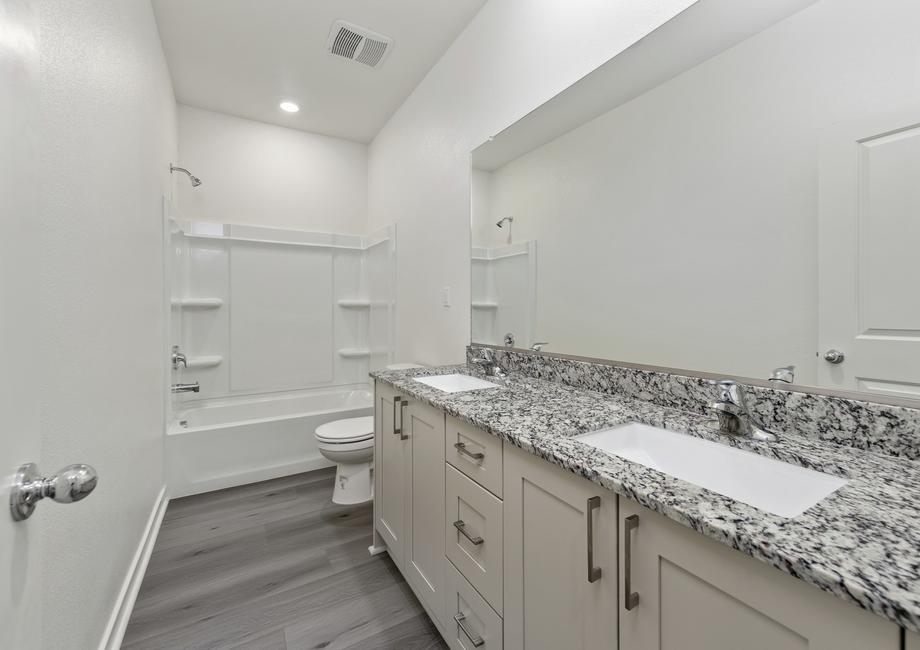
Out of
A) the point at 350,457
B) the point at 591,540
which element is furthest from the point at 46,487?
the point at 350,457

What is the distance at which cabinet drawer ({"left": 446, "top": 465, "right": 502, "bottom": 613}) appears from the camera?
1.06 meters

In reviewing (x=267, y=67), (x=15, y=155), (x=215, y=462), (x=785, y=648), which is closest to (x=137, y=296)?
(x=215, y=462)

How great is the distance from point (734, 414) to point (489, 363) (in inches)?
43.1

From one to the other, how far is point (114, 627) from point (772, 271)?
2355 mm

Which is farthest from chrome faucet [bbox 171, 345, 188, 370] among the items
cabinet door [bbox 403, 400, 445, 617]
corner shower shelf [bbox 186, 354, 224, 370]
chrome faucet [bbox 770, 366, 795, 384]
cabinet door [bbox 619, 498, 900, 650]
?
chrome faucet [bbox 770, 366, 795, 384]

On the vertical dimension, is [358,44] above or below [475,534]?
above

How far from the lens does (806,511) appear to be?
60 centimetres

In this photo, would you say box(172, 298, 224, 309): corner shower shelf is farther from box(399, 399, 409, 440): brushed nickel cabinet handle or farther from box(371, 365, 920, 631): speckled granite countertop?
box(371, 365, 920, 631): speckled granite countertop

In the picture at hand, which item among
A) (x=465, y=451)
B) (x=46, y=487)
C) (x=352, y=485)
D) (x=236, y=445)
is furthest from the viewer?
(x=236, y=445)

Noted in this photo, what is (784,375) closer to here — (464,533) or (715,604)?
(715,604)

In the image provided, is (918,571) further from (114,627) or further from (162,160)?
(162,160)

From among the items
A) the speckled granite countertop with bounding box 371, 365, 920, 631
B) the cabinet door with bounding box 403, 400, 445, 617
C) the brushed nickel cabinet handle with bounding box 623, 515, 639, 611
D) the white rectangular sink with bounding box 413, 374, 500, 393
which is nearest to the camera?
the speckled granite countertop with bounding box 371, 365, 920, 631

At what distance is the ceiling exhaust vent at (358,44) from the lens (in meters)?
2.26

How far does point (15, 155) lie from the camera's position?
1.63 ft
